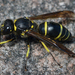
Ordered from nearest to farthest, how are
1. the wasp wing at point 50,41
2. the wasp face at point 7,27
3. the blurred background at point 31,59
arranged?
1. the wasp wing at point 50,41
2. the blurred background at point 31,59
3. the wasp face at point 7,27

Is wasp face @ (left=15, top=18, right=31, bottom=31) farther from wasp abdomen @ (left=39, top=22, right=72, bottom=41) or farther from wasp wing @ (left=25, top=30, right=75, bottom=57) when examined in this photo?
wasp abdomen @ (left=39, top=22, right=72, bottom=41)

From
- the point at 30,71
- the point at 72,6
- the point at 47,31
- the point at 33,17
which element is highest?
the point at 72,6

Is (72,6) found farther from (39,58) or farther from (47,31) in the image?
(39,58)

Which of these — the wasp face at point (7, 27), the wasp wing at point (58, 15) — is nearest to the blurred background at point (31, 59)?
the wasp wing at point (58, 15)

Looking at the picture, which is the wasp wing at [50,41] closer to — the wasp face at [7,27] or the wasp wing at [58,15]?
the wasp face at [7,27]

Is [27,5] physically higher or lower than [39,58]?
higher

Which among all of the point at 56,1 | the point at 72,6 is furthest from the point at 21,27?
the point at 72,6

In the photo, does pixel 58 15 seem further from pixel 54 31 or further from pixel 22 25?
pixel 22 25

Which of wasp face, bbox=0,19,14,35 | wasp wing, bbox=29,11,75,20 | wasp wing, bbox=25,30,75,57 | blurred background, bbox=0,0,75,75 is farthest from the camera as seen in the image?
wasp wing, bbox=29,11,75,20

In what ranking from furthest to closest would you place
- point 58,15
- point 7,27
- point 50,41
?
point 58,15 < point 7,27 < point 50,41

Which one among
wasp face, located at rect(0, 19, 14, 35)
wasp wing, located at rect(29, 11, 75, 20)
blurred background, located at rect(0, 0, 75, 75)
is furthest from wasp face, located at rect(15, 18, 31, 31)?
wasp wing, located at rect(29, 11, 75, 20)

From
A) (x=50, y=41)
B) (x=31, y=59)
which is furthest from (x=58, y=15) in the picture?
(x=31, y=59)
